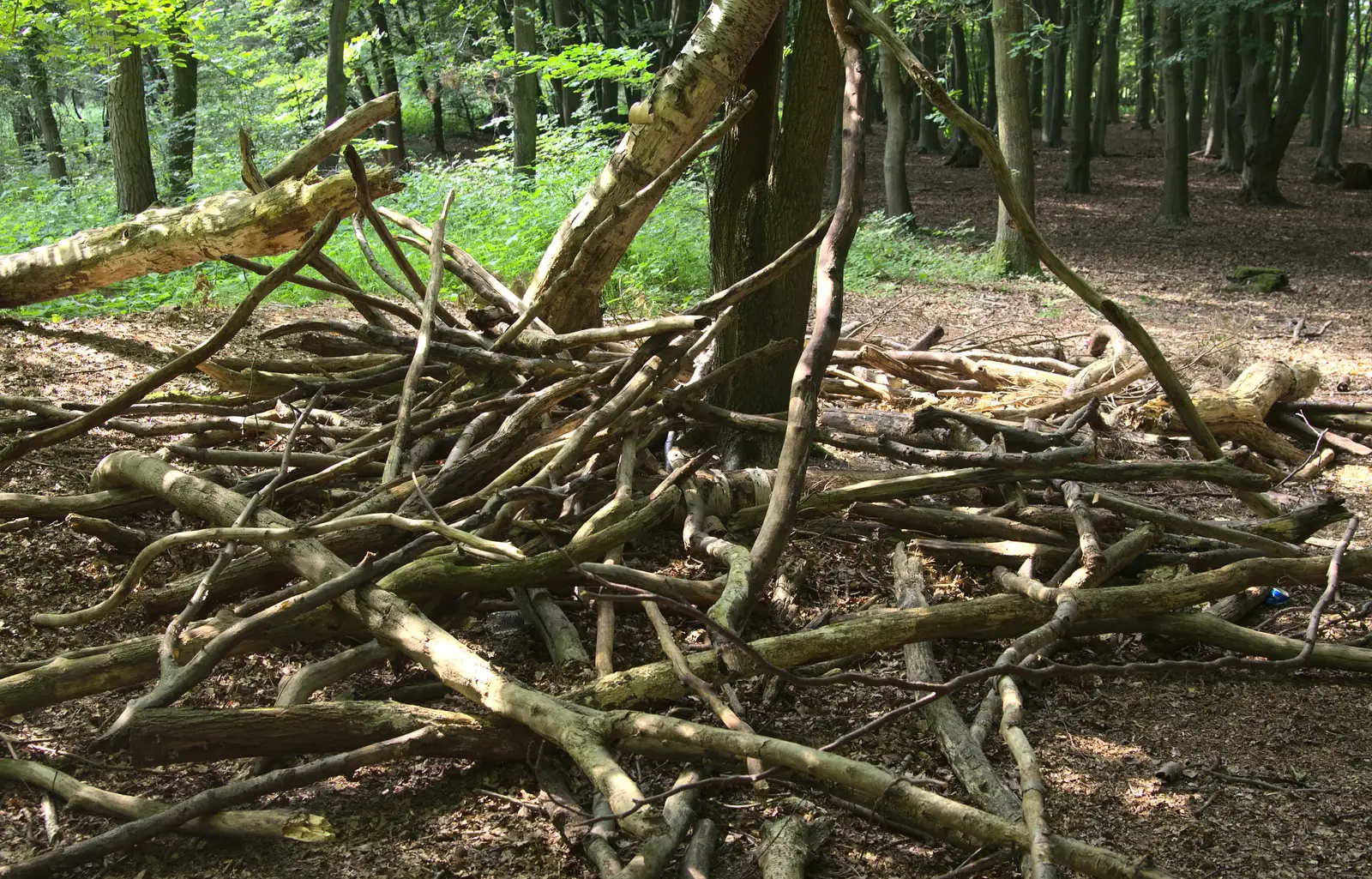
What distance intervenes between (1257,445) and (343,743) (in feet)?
17.2

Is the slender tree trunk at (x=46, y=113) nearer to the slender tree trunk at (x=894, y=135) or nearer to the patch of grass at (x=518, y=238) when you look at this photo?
the patch of grass at (x=518, y=238)

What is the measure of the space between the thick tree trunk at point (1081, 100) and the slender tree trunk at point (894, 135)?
15.7ft

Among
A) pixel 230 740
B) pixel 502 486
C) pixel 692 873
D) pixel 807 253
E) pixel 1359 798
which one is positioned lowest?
pixel 1359 798

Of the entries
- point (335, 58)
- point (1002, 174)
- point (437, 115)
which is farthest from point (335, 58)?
point (437, 115)

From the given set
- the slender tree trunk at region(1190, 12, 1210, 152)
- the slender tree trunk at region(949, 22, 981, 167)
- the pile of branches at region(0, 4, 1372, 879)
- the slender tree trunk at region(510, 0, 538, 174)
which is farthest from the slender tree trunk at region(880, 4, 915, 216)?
the pile of branches at region(0, 4, 1372, 879)

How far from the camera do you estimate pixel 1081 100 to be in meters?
19.8

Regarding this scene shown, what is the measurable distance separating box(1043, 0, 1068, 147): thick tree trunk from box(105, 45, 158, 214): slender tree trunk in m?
18.5

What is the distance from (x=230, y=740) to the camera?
2576 millimetres

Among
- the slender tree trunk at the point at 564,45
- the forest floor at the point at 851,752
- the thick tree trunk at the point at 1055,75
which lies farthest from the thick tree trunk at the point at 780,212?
the thick tree trunk at the point at 1055,75

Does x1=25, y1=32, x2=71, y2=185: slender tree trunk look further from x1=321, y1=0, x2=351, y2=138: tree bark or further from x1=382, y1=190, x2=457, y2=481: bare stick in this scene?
x1=382, y1=190, x2=457, y2=481: bare stick

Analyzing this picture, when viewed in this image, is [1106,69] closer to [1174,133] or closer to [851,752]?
[1174,133]

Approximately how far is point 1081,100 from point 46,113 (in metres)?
22.7

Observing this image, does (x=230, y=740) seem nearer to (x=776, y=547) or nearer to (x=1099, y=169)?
(x=776, y=547)

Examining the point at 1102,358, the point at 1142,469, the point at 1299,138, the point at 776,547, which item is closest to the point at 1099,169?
the point at 1299,138
